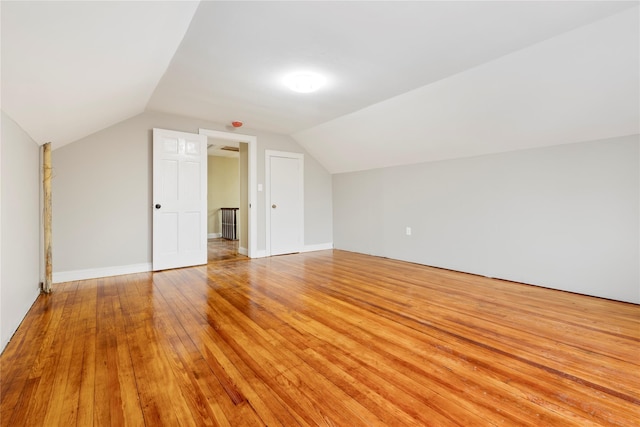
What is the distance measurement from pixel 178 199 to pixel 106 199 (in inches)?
33.1

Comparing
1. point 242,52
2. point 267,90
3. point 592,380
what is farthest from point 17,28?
point 592,380

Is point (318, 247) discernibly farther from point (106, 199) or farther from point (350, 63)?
point (350, 63)

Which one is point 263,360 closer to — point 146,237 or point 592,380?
point 592,380

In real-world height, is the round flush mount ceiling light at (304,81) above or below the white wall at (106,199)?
above

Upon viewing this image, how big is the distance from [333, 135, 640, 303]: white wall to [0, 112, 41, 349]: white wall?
4.49 meters

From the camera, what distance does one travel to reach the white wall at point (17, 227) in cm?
195

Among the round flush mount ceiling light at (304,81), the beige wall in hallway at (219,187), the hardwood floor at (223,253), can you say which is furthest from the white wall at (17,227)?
the beige wall in hallway at (219,187)

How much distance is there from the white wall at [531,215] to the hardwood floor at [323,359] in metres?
0.31

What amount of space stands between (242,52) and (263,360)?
2361 millimetres

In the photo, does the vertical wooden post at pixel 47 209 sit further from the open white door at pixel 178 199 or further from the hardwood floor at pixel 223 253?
the hardwood floor at pixel 223 253

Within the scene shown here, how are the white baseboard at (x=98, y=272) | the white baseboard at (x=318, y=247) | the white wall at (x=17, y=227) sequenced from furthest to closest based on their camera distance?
the white baseboard at (x=318, y=247) < the white baseboard at (x=98, y=272) < the white wall at (x=17, y=227)

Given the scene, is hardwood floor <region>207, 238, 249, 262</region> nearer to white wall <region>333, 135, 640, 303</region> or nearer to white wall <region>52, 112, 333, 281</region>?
white wall <region>52, 112, 333, 281</region>

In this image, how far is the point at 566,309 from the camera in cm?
258

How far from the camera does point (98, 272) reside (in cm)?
371
